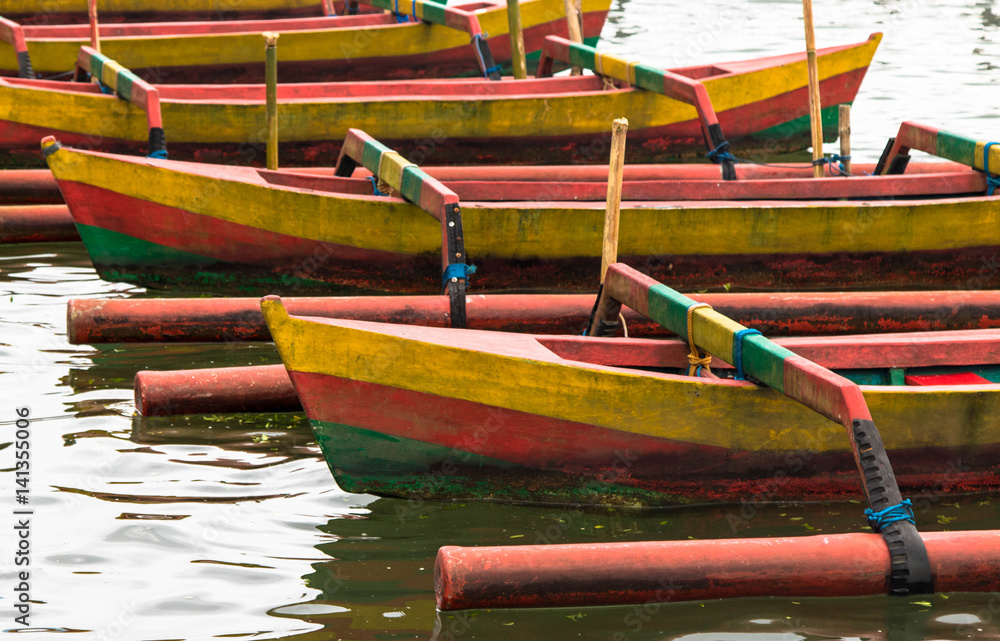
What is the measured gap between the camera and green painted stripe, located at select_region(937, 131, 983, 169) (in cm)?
813

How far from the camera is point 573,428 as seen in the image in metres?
5.08

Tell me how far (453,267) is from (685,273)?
2.16 meters

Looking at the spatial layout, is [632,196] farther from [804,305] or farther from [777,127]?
[777,127]

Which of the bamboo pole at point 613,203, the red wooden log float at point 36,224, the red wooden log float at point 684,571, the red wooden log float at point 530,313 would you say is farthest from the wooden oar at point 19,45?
the red wooden log float at point 684,571

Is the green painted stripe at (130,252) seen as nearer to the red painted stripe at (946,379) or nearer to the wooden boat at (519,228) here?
the wooden boat at (519,228)

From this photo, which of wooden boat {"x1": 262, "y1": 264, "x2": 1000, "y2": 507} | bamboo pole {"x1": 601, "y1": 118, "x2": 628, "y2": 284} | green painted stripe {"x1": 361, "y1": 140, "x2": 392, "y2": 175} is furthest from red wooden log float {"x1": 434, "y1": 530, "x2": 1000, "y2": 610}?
green painted stripe {"x1": 361, "y1": 140, "x2": 392, "y2": 175}

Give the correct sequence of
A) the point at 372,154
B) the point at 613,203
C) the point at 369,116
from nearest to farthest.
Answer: the point at 613,203
the point at 372,154
the point at 369,116

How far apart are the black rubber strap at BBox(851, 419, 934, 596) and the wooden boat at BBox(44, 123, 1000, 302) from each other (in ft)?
11.4

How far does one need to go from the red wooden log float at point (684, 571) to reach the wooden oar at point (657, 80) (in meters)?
4.80

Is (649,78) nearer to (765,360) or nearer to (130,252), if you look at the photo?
(130,252)

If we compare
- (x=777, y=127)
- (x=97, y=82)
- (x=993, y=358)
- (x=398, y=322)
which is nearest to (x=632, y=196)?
(x=398, y=322)

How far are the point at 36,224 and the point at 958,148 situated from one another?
6692 mm

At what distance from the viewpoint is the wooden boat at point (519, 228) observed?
7.71 metres

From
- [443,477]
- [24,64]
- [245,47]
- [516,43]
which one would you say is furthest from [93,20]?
[443,477]
